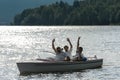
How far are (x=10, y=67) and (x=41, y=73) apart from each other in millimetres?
6164

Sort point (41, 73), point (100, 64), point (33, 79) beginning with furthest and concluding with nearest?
point (100, 64) → point (41, 73) → point (33, 79)

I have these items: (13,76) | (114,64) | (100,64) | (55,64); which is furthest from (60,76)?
(114,64)

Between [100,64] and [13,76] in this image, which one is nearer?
[13,76]

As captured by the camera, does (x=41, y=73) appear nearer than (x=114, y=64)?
Yes

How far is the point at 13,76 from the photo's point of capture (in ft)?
132

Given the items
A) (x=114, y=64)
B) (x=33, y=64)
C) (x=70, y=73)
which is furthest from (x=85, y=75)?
(x=114, y=64)

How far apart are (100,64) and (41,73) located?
692 centimetres

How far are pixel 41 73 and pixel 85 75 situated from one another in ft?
12.1

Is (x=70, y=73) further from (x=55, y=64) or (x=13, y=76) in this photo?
(x=13, y=76)

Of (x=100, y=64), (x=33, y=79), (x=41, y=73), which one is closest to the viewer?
(x=33, y=79)

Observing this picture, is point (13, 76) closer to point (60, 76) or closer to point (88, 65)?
point (60, 76)

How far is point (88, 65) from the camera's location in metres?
43.7

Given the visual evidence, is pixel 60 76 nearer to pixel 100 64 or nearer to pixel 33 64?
pixel 33 64

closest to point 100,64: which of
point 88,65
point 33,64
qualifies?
point 88,65
